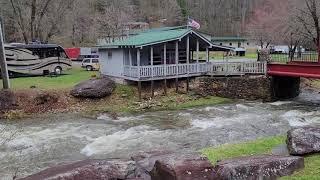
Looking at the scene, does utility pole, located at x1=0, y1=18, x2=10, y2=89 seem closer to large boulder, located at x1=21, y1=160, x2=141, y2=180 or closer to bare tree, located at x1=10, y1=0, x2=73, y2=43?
bare tree, located at x1=10, y1=0, x2=73, y2=43

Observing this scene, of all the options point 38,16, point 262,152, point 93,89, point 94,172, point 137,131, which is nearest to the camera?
point 94,172

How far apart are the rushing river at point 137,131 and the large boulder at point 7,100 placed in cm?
226

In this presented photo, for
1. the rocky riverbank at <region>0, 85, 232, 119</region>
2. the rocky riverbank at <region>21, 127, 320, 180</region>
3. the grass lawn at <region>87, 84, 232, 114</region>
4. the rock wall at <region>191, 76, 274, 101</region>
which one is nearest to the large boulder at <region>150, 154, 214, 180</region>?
the rocky riverbank at <region>21, 127, 320, 180</region>

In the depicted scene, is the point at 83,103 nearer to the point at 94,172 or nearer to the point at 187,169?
the point at 94,172

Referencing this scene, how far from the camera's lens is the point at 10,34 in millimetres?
67188

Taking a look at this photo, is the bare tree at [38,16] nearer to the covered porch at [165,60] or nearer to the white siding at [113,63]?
the white siding at [113,63]

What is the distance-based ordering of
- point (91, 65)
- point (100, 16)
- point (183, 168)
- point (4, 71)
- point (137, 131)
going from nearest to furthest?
point (183, 168), point (137, 131), point (4, 71), point (91, 65), point (100, 16)

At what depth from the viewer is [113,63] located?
3256 cm

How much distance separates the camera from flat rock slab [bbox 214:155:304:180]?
931 cm

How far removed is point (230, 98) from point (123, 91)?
8.08 m

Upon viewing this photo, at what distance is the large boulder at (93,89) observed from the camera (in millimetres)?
26922

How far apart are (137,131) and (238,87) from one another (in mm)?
12458

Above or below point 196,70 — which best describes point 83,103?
below

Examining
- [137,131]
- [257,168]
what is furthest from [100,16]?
[257,168]
